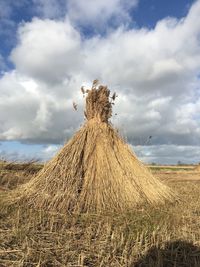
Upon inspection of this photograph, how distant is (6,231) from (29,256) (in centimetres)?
121

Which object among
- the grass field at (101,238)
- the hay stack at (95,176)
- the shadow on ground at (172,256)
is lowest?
the shadow on ground at (172,256)

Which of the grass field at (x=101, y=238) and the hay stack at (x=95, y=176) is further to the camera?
the hay stack at (x=95, y=176)

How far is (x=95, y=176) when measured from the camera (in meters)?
8.89

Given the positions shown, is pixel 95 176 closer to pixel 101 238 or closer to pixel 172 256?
pixel 101 238

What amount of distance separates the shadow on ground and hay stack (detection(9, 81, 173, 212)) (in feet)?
8.30

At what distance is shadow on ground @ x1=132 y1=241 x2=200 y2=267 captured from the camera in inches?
208

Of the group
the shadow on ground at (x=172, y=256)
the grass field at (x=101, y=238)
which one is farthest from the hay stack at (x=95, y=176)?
the shadow on ground at (x=172, y=256)

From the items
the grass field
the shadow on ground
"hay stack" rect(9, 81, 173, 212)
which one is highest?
"hay stack" rect(9, 81, 173, 212)

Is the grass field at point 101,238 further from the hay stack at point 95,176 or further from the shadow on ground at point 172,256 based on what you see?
the hay stack at point 95,176

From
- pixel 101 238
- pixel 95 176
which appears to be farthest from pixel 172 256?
pixel 95 176

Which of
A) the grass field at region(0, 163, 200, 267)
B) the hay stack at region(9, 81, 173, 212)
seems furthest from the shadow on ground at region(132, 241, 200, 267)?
the hay stack at region(9, 81, 173, 212)

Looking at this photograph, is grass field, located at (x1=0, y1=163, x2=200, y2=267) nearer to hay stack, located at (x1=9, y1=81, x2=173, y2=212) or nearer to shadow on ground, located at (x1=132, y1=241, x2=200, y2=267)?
shadow on ground, located at (x1=132, y1=241, x2=200, y2=267)

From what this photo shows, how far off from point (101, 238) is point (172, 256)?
3.35ft

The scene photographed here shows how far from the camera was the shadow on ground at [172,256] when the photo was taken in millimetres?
5277
